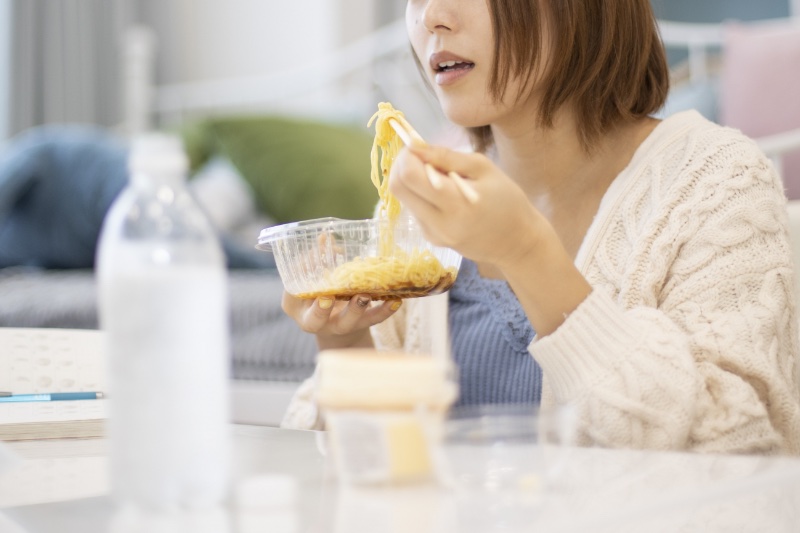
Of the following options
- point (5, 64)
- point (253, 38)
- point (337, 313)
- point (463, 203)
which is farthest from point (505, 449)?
point (253, 38)

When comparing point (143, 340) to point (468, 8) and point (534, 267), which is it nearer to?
point (534, 267)

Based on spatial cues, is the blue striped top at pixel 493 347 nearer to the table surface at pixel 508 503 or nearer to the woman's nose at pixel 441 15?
the woman's nose at pixel 441 15

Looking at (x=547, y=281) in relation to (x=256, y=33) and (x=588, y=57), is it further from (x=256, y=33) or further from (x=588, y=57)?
(x=256, y=33)

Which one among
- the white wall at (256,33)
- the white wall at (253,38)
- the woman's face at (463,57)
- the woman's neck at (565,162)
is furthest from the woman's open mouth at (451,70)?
the white wall at (256,33)

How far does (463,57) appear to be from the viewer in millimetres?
1065

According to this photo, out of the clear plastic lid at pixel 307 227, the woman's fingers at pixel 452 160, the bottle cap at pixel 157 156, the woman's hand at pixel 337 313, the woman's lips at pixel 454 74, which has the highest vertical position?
the woman's lips at pixel 454 74

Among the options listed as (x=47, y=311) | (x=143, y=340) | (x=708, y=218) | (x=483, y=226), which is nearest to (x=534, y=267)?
(x=483, y=226)

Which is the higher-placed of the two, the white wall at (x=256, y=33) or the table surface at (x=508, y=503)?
the white wall at (x=256, y=33)

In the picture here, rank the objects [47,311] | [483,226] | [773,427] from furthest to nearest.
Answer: [47,311]
[773,427]
[483,226]

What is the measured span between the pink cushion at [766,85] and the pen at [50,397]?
135 cm

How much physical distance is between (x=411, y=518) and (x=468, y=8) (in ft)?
2.44

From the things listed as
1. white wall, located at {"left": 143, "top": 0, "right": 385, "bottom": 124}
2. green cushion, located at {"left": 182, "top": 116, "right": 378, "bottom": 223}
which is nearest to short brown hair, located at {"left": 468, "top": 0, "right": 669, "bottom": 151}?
green cushion, located at {"left": 182, "top": 116, "right": 378, "bottom": 223}

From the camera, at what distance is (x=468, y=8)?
106cm

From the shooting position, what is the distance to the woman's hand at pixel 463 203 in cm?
63
